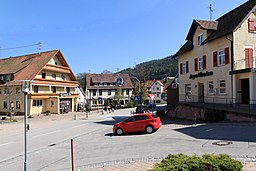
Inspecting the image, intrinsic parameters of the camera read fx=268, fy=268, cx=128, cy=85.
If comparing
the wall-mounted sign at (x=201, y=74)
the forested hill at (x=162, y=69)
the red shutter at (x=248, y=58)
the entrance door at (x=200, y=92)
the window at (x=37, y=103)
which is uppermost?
the forested hill at (x=162, y=69)

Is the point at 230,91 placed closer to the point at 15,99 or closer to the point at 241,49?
the point at 241,49

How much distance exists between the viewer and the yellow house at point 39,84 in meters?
47.6

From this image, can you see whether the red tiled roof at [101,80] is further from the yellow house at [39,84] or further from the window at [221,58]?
the window at [221,58]

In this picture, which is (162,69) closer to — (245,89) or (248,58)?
(248,58)

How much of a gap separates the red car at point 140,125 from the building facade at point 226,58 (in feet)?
27.6

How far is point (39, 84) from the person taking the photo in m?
47.2

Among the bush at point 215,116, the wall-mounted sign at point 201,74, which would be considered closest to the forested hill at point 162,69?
the wall-mounted sign at point 201,74

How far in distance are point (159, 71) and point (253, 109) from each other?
4987 inches

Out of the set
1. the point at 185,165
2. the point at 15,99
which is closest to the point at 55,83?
the point at 15,99

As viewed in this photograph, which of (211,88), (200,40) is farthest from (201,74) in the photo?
(200,40)

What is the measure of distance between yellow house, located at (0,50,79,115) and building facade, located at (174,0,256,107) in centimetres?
2764

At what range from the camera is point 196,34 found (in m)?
31.5

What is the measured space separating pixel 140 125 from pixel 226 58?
11185 millimetres

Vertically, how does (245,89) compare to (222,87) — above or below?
below
